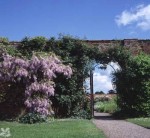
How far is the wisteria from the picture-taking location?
20.7 m

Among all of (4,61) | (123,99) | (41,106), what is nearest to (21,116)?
(41,106)

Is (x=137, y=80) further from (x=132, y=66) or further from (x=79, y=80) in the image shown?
(x=79, y=80)

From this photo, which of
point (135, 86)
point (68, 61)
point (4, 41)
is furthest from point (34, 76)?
point (135, 86)

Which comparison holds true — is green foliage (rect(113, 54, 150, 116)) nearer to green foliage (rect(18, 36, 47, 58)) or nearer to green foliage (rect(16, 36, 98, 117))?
green foliage (rect(16, 36, 98, 117))

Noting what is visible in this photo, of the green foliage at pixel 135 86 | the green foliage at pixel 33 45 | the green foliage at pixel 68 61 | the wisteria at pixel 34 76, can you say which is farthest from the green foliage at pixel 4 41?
the green foliage at pixel 135 86

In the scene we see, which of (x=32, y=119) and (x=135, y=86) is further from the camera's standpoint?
(x=135, y=86)

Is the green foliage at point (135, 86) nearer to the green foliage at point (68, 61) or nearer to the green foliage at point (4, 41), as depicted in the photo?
the green foliage at point (68, 61)

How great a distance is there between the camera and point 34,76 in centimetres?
2080

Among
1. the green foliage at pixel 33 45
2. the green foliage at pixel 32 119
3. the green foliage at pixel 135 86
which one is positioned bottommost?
the green foliage at pixel 32 119

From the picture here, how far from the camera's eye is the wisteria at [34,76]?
20688 millimetres

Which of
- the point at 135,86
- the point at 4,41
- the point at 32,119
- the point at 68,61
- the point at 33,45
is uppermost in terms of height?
the point at 4,41

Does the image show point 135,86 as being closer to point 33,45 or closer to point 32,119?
point 33,45

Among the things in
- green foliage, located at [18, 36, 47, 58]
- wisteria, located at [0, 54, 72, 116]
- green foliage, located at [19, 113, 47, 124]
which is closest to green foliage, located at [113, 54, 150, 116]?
wisteria, located at [0, 54, 72, 116]

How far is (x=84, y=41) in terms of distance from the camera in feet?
77.4
